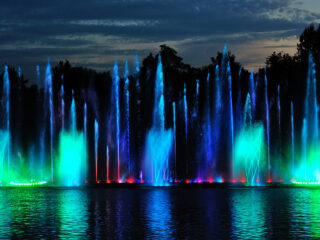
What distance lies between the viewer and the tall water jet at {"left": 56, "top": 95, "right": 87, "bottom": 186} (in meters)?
46.6

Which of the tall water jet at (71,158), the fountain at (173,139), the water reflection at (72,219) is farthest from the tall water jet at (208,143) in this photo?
the water reflection at (72,219)

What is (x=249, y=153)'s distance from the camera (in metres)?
44.9

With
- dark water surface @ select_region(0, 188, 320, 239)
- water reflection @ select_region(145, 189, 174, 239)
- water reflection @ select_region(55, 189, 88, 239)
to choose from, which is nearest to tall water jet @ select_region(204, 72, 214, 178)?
dark water surface @ select_region(0, 188, 320, 239)

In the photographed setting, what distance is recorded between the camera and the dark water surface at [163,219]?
1465 cm

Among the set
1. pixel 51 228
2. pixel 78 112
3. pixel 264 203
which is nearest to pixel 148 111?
pixel 78 112

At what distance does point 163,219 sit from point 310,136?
31.7m

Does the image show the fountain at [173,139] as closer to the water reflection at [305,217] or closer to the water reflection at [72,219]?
the water reflection at [305,217]

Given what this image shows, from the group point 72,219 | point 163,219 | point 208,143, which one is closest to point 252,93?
point 208,143

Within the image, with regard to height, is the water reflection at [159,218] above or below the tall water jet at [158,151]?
below

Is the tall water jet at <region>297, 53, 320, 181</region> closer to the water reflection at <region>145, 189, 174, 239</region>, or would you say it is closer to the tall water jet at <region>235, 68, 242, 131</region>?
the tall water jet at <region>235, 68, 242, 131</region>

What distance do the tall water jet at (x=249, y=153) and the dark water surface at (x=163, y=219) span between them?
18.7 meters

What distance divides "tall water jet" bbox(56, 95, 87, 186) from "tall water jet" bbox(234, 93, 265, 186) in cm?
1139

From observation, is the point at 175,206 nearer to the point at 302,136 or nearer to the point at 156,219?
the point at 156,219

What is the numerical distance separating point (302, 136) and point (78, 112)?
831 inches
